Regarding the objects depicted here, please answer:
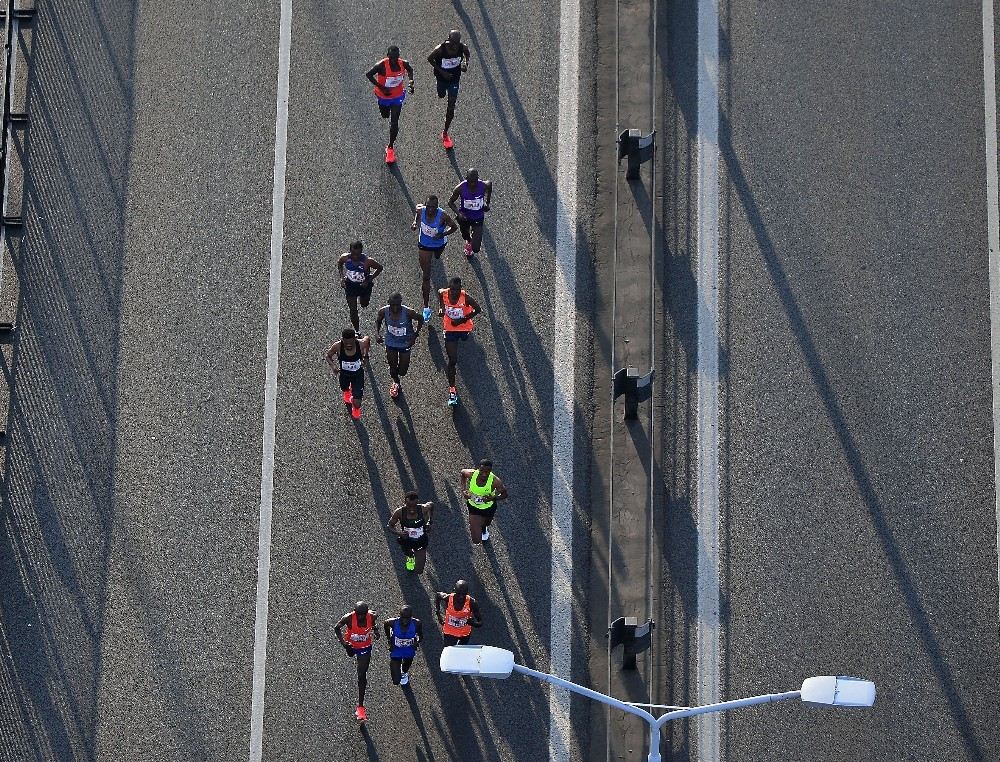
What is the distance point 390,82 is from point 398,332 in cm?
368

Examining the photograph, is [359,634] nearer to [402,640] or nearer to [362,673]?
[402,640]

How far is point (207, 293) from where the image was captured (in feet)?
82.1

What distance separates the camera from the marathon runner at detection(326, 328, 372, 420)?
2311 centimetres

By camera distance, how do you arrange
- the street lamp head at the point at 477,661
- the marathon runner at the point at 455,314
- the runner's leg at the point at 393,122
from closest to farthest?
the street lamp head at the point at 477,661
the marathon runner at the point at 455,314
the runner's leg at the point at 393,122

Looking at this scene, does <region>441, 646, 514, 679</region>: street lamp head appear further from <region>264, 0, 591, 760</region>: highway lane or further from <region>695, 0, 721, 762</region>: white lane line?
<region>695, 0, 721, 762</region>: white lane line

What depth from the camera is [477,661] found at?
18.8m

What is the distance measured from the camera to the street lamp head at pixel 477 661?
18719 millimetres

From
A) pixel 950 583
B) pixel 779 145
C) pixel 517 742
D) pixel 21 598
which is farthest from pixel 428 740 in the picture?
pixel 779 145

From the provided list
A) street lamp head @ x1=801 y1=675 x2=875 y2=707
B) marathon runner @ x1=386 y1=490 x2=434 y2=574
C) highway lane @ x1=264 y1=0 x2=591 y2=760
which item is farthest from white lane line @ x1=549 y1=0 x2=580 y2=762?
street lamp head @ x1=801 y1=675 x2=875 y2=707

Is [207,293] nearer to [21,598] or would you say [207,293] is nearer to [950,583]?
[21,598]

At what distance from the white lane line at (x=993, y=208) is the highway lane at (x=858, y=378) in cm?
12

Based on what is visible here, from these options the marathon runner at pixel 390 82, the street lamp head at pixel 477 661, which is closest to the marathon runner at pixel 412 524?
the street lamp head at pixel 477 661

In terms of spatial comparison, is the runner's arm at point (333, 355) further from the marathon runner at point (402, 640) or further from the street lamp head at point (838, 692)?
the street lamp head at point (838, 692)

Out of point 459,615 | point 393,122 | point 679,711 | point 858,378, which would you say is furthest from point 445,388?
point 679,711
